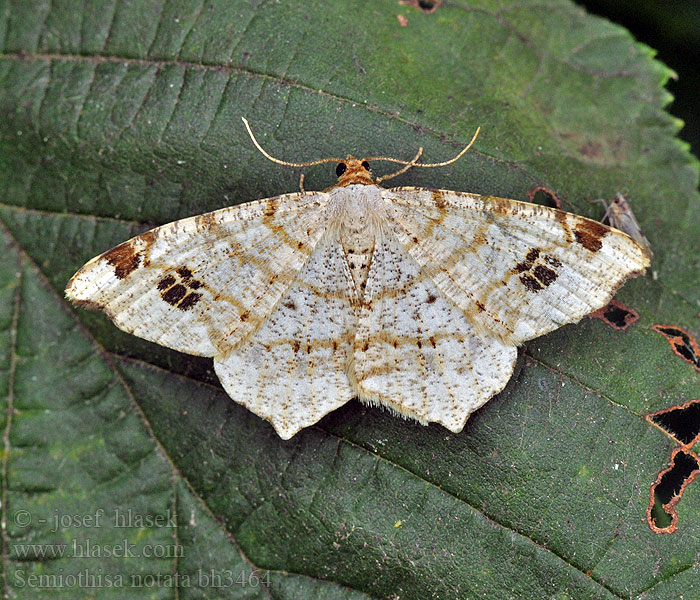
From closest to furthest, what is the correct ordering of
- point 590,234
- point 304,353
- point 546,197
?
point 590,234, point 304,353, point 546,197

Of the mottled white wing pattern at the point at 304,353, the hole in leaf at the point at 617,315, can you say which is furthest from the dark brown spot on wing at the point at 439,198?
the hole in leaf at the point at 617,315

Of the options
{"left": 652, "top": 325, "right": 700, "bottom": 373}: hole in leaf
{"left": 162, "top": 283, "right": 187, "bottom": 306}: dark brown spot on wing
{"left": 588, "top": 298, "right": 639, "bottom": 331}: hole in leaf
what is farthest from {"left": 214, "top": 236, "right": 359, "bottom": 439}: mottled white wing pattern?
{"left": 652, "top": 325, "right": 700, "bottom": 373}: hole in leaf

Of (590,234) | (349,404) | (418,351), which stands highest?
(590,234)

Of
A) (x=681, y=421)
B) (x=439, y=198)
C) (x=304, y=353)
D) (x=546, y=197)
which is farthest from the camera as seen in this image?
(x=546, y=197)

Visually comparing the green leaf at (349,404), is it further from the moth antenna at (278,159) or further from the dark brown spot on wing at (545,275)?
the dark brown spot on wing at (545,275)

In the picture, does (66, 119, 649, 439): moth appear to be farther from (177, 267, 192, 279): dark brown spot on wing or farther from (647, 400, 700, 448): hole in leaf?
(647, 400, 700, 448): hole in leaf

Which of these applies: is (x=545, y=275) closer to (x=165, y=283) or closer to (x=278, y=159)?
(x=278, y=159)

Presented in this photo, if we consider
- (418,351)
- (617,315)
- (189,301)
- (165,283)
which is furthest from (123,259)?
(617,315)

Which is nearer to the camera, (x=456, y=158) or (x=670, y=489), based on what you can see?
(x=670, y=489)
